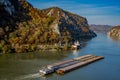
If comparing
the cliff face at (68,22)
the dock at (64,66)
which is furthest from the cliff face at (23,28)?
the cliff face at (68,22)

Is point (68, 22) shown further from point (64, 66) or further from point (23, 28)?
point (64, 66)

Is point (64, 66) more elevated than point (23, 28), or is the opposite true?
point (23, 28)

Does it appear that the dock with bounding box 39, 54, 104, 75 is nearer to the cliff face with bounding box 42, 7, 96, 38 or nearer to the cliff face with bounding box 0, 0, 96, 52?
the cliff face with bounding box 0, 0, 96, 52

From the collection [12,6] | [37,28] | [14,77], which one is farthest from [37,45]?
[14,77]

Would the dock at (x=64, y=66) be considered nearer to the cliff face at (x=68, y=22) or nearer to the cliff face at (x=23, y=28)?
the cliff face at (x=23, y=28)

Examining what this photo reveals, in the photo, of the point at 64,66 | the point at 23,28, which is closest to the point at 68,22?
the point at 23,28

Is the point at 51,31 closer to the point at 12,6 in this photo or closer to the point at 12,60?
the point at 12,6

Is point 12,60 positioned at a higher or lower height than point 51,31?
lower

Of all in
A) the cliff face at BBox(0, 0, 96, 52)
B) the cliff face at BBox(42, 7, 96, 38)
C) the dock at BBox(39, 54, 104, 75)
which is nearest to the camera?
the dock at BBox(39, 54, 104, 75)

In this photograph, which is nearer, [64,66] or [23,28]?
[64,66]

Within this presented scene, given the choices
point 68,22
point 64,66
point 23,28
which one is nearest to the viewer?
point 64,66

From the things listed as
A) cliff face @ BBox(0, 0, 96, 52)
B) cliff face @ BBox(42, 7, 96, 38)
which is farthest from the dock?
cliff face @ BBox(42, 7, 96, 38)
